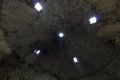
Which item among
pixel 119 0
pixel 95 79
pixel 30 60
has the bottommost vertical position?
pixel 95 79

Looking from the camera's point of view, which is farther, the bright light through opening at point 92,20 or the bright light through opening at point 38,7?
the bright light through opening at point 92,20

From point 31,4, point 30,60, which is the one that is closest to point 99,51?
point 30,60

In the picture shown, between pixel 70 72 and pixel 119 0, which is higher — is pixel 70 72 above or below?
below

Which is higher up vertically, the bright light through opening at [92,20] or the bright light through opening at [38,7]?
the bright light through opening at [38,7]

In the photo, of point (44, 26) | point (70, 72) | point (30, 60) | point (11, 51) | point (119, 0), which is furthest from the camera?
point (70, 72)

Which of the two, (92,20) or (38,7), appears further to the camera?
(92,20)

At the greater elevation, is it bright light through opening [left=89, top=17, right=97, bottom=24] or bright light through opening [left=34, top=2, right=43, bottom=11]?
bright light through opening [left=34, top=2, right=43, bottom=11]

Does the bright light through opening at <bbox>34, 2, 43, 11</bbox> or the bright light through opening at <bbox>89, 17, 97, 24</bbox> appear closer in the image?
the bright light through opening at <bbox>34, 2, 43, 11</bbox>

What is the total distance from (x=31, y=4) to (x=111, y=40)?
8.54ft

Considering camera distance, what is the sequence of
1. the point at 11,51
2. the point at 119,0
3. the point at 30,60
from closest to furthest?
1. the point at 119,0
2. the point at 11,51
3. the point at 30,60

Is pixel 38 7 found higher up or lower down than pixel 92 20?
higher up

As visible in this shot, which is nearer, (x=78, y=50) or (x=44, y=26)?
(x=44, y=26)

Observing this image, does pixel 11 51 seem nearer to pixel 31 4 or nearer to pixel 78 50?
pixel 31 4

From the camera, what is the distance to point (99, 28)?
5340mm
